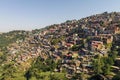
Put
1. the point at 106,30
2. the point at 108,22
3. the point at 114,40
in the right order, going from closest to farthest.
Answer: the point at 114,40 → the point at 106,30 → the point at 108,22

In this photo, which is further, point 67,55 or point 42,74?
point 67,55

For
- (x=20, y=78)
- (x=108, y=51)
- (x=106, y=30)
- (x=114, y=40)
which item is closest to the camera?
(x=20, y=78)

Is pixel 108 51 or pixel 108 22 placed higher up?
pixel 108 22

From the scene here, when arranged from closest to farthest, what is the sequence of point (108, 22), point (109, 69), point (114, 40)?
point (109, 69) → point (114, 40) → point (108, 22)

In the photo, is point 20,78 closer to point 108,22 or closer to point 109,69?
point 109,69

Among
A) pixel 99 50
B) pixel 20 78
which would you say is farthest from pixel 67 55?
pixel 20 78

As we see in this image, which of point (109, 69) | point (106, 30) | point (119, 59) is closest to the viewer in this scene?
point (109, 69)

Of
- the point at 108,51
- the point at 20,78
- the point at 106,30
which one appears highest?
the point at 106,30

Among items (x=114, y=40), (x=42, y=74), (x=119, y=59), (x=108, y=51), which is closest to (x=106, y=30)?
(x=114, y=40)

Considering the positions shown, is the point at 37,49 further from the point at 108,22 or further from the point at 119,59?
the point at 119,59
